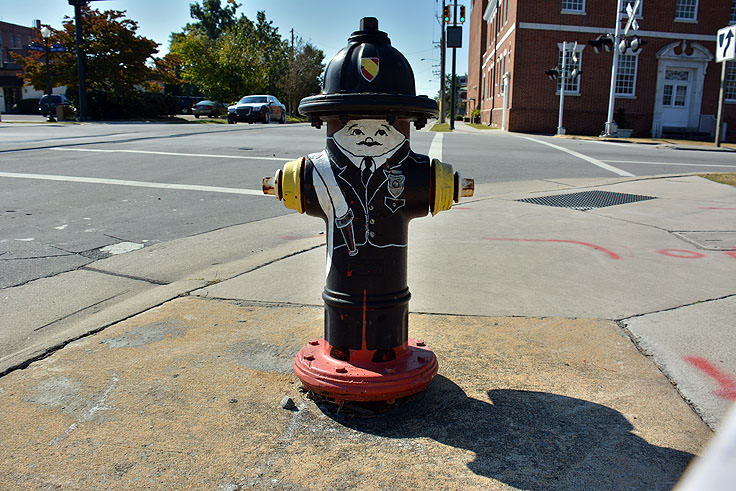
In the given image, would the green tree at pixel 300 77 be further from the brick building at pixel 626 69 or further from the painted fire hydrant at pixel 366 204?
the painted fire hydrant at pixel 366 204

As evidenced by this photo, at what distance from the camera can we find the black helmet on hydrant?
243cm

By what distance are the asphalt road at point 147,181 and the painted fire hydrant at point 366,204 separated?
3160mm

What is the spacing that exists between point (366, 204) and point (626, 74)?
33.0 m

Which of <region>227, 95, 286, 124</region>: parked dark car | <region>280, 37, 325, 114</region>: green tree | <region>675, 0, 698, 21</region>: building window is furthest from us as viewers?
<region>280, 37, 325, 114</region>: green tree

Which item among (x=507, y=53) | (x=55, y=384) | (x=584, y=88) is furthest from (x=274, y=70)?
(x=55, y=384)

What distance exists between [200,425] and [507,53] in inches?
1335

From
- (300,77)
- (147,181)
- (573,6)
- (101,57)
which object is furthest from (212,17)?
(147,181)

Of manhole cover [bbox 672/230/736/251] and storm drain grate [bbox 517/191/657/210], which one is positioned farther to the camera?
storm drain grate [bbox 517/191/657/210]

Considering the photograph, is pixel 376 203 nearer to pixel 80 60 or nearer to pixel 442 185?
pixel 442 185

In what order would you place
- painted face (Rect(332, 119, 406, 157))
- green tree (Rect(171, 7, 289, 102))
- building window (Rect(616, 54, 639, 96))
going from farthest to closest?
green tree (Rect(171, 7, 289, 102)), building window (Rect(616, 54, 639, 96)), painted face (Rect(332, 119, 406, 157))

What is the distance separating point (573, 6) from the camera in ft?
98.1

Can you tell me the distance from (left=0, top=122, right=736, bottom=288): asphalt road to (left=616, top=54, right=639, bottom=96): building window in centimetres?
1726

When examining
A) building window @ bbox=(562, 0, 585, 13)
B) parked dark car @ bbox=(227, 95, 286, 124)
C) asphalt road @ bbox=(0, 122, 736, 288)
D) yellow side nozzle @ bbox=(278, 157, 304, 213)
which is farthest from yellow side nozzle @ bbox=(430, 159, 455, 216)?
building window @ bbox=(562, 0, 585, 13)

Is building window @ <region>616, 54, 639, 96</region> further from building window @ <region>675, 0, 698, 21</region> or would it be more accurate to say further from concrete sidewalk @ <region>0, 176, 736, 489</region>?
concrete sidewalk @ <region>0, 176, 736, 489</region>
